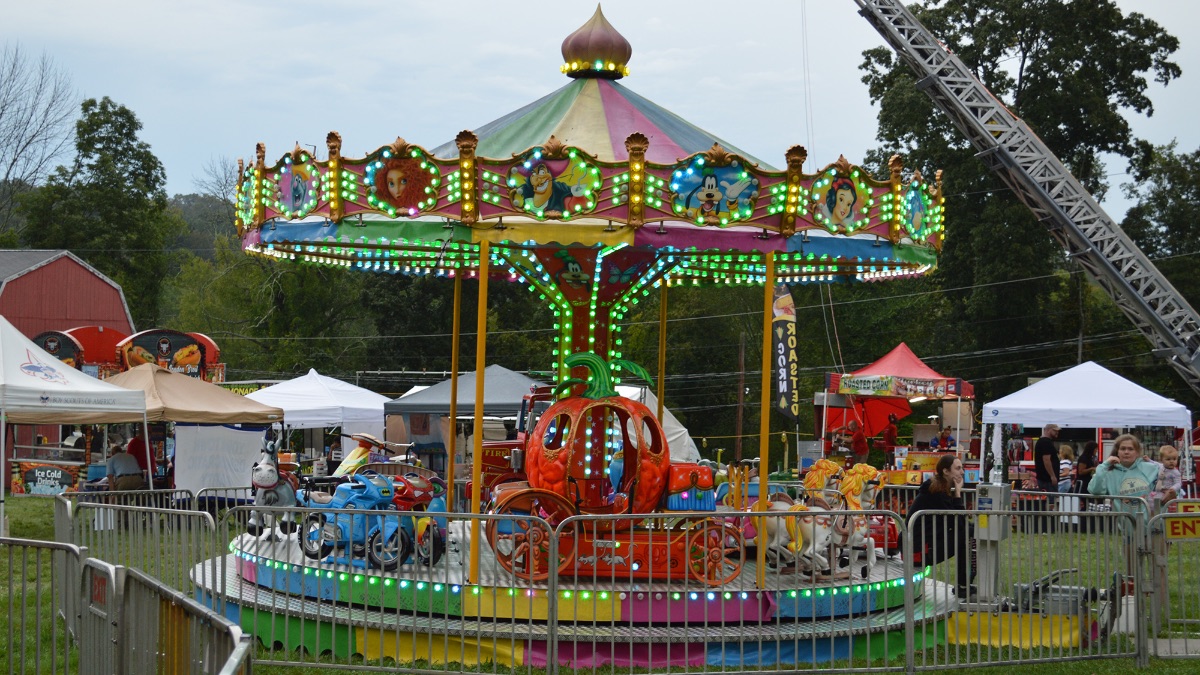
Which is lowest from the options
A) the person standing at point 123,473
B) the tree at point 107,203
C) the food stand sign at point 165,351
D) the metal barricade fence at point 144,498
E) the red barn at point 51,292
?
the person standing at point 123,473

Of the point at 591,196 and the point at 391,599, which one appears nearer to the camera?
the point at 391,599

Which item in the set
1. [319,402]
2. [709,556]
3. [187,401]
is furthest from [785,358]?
[709,556]

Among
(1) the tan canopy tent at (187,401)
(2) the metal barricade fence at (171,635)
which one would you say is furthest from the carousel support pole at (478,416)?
(1) the tan canopy tent at (187,401)

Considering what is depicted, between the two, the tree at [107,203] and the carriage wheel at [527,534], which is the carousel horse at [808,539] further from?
the tree at [107,203]

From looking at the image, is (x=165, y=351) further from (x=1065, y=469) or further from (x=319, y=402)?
(x=1065, y=469)

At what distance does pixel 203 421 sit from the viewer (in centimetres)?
1806

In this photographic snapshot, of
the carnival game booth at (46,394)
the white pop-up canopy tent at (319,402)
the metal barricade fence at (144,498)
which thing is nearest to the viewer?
the metal barricade fence at (144,498)

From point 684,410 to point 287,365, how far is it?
53.3 ft

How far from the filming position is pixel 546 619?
840 cm

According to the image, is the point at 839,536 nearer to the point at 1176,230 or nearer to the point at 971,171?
the point at 971,171

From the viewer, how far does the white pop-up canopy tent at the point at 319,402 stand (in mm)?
23734

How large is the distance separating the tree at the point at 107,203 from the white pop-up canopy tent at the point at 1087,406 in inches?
1380

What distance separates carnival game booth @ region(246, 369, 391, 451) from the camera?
2373 centimetres

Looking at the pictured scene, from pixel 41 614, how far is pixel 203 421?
9.88m
